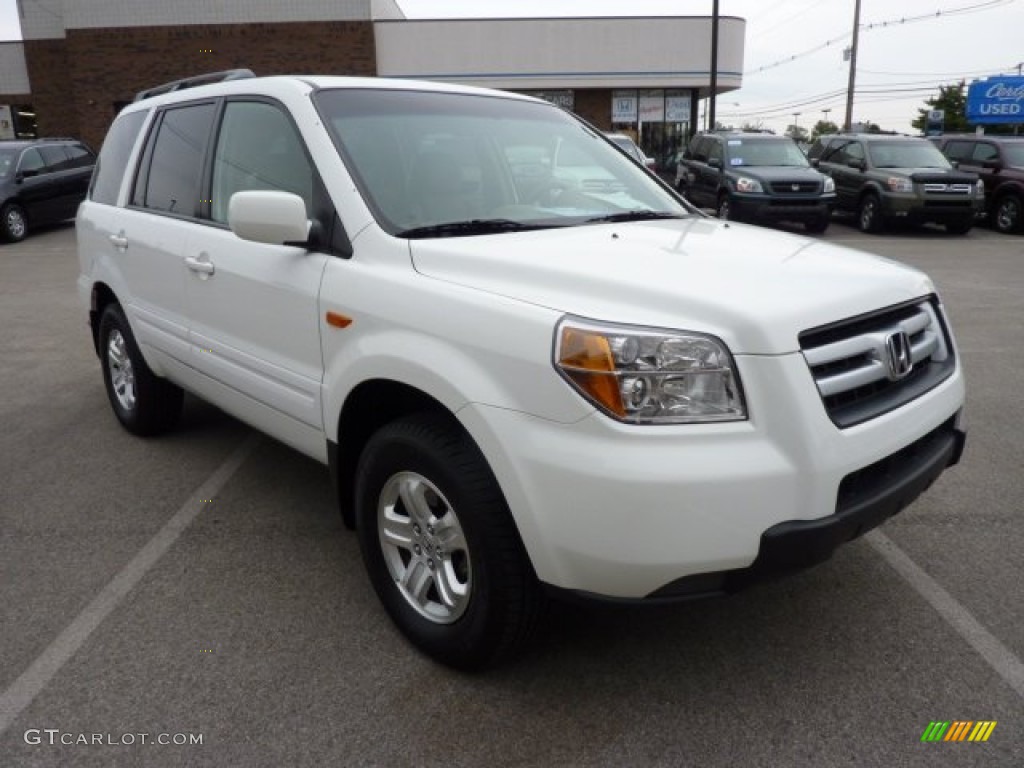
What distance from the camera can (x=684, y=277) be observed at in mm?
2389

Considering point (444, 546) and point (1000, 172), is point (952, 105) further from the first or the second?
point (444, 546)

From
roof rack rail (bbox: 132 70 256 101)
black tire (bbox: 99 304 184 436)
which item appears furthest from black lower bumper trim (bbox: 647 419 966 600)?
black tire (bbox: 99 304 184 436)

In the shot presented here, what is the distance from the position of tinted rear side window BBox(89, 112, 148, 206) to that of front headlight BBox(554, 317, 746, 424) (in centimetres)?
357

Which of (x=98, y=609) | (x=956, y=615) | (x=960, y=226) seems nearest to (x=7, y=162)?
(x=98, y=609)

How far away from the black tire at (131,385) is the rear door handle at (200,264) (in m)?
1.11

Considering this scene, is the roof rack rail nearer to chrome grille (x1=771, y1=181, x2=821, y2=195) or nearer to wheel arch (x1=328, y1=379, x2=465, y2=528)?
wheel arch (x1=328, y1=379, x2=465, y2=528)

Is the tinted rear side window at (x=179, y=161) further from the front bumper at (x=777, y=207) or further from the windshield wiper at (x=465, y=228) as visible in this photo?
the front bumper at (x=777, y=207)

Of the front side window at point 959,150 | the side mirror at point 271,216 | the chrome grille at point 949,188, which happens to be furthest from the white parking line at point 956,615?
the front side window at point 959,150

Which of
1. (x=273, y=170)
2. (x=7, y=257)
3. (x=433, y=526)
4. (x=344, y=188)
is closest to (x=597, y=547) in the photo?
(x=433, y=526)

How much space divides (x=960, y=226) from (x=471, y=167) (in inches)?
606

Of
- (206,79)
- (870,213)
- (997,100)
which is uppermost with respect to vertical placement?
(997,100)

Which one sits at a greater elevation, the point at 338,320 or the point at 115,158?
the point at 115,158

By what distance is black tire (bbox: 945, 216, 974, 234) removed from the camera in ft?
51.2

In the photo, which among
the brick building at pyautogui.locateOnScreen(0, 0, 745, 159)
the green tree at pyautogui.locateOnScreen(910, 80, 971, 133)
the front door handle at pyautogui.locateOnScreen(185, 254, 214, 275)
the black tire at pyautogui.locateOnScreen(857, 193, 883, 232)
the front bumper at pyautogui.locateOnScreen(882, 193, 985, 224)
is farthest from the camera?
the green tree at pyautogui.locateOnScreen(910, 80, 971, 133)
